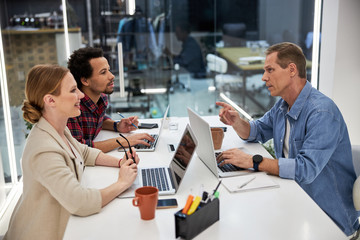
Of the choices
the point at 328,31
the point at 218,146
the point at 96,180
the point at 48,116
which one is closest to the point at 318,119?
the point at 218,146

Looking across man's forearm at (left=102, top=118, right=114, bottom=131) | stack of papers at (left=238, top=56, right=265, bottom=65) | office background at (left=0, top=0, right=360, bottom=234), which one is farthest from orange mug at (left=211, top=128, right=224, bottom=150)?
stack of papers at (left=238, top=56, right=265, bottom=65)

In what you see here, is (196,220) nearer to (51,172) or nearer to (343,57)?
(51,172)

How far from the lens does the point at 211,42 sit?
4441mm

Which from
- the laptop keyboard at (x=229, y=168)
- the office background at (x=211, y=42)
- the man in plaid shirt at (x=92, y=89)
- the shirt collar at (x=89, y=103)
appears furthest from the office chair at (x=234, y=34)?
the laptop keyboard at (x=229, y=168)

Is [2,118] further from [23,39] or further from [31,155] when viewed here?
[31,155]

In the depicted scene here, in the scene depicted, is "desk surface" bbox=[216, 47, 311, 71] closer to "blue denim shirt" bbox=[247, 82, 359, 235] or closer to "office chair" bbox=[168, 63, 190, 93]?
"office chair" bbox=[168, 63, 190, 93]

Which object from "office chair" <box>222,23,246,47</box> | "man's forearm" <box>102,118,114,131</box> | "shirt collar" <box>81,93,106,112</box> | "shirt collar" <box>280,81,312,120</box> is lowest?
"man's forearm" <box>102,118,114,131</box>

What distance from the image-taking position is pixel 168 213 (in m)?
1.44

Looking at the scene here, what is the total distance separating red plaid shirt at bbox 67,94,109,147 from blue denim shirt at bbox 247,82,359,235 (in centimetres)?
114

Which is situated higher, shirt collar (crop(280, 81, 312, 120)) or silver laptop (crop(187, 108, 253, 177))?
shirt collar (crop(280, 81, 312, 120))

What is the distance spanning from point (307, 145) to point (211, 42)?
2843 mm

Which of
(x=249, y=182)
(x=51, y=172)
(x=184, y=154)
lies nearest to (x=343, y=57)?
(x=249, y=182)

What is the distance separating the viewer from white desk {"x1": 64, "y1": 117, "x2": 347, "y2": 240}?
1.30 m

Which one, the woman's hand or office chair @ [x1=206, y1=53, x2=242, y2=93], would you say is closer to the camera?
the woman's hand
